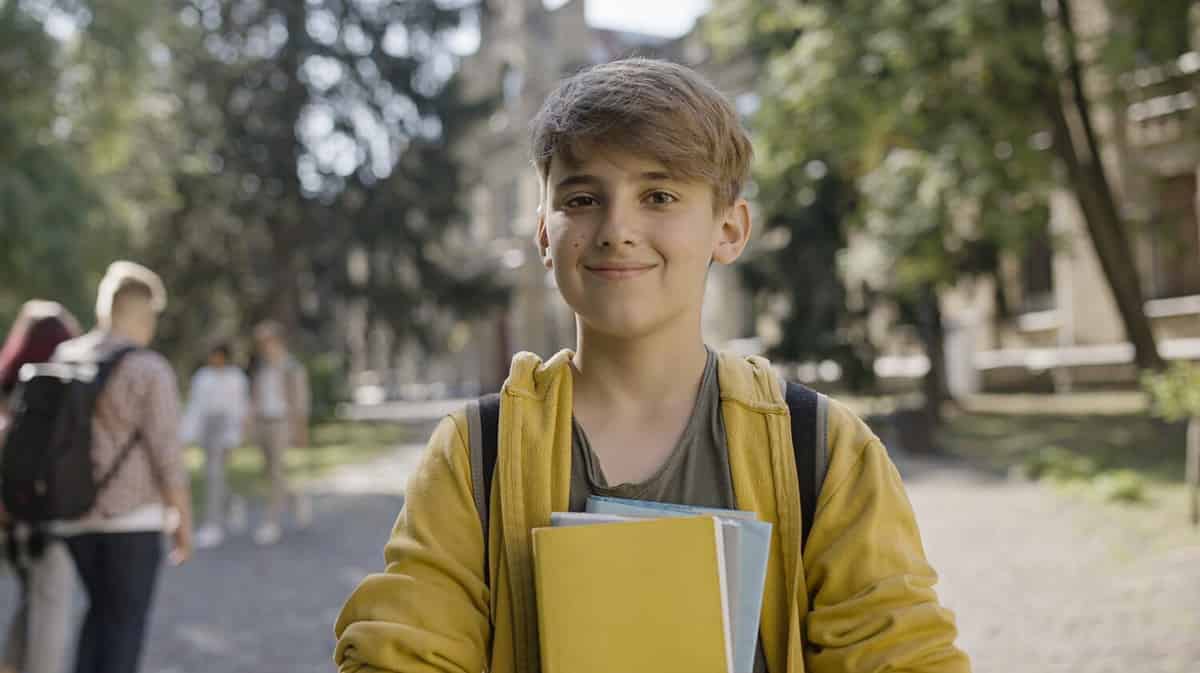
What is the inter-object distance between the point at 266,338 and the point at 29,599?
6.28 metres

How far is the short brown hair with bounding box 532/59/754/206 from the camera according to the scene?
169 centimetres

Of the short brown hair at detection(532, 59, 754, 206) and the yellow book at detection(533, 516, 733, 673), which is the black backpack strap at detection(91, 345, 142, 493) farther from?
the yellow book at detection(533, 516, 733, 673)

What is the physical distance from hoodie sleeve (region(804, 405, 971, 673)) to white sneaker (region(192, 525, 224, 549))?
10320mm

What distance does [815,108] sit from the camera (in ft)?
46.6

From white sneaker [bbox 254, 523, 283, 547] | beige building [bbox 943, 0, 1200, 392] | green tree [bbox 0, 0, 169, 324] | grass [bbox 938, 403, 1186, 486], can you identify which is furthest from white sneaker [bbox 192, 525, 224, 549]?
beige building [bbox 943, 0, 1200, 392]

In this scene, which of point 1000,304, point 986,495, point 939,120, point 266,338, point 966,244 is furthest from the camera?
point 1000,304

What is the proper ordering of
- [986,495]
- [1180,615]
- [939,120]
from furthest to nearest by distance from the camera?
[939,120] → [986,495] → [1180,615]

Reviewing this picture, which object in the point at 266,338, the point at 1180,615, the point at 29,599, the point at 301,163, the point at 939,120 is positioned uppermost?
the point at 301,163

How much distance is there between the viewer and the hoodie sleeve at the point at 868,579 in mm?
1568

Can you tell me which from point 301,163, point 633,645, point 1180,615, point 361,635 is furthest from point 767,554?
point 301,163

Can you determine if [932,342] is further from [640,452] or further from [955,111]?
[640,452]

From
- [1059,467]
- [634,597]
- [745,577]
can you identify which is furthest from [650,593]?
[1059,467]

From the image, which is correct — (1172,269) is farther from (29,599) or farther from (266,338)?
(29,599)

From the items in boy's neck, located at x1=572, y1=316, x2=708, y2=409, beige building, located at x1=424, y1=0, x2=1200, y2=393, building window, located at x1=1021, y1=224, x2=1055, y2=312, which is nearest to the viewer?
boy's neck, located at x1=572, y1=316, x2=708, y2=409
